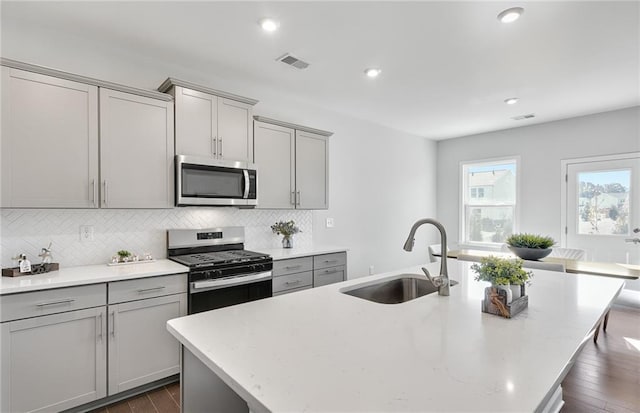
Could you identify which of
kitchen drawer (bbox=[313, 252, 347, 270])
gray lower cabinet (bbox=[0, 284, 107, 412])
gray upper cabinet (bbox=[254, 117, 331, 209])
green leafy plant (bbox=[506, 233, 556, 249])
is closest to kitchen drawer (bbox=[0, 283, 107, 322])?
gray lower cabinet (bbox=[0, 284, 107, 412])

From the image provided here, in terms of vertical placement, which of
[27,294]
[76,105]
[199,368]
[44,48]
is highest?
[44,48]

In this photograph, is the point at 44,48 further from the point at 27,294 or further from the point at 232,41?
the point at 27,294

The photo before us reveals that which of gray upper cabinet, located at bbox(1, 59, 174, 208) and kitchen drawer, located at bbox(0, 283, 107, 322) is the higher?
gray upper cabinet, located at bbox(1, 59, 174, 208)

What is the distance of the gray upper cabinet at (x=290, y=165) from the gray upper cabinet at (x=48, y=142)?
1386 millimetres

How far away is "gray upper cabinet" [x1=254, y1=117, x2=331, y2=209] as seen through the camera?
3.32m

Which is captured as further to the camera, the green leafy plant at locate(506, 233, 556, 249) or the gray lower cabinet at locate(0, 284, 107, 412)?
the green leafy plant at locate(506, 233, 556, 249)

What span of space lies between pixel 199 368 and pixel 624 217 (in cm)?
550

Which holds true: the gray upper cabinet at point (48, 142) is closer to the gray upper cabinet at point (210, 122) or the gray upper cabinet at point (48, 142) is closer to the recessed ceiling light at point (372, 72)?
the gray upper cabinet at point (210, 122)

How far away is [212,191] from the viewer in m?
2.88

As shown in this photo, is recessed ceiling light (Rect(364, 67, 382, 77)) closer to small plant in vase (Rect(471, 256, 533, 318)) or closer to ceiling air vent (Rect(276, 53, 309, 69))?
ceiling air vent (Rect(276, 53, 309, 69))

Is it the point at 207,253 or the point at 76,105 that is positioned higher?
the point at 76,105

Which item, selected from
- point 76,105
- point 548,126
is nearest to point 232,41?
point 76,105

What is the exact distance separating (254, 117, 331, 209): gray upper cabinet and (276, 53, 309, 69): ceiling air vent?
597 millimetres

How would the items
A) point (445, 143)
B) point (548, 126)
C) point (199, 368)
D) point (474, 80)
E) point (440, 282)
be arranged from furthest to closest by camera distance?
point (445, 143) < point (548, 126) < point (474, 80) < point (440, 282) < point (199, 368)
